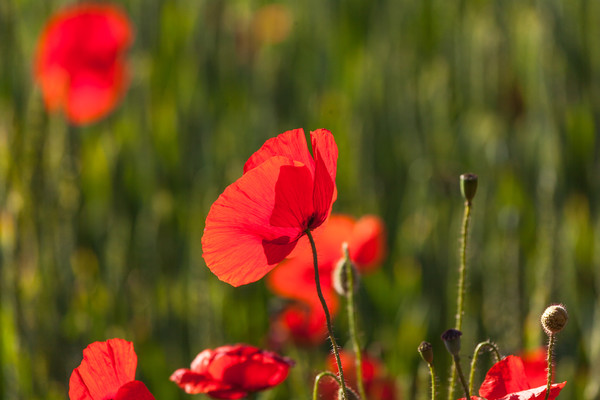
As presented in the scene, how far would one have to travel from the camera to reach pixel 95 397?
0.45 m

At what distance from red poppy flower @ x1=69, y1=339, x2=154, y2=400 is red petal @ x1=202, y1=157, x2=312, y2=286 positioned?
0.07 m

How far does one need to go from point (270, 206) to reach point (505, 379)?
17 cm

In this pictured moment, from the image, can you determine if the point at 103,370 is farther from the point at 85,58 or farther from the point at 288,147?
the point at 85,58

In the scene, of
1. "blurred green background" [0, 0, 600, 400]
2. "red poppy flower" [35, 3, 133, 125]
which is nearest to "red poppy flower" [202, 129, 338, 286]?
"blurred green background" [0, 0, 600, 400]

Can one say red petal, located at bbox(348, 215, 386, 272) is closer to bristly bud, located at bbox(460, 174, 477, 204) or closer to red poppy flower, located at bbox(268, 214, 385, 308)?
red poppy flower, located at bbox(268, 214, 385, 308)

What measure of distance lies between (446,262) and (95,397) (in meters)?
0.94

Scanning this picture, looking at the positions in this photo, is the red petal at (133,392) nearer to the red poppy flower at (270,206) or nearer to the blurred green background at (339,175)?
the red poppy flower at (270,206)

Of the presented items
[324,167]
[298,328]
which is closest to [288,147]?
[324,167]

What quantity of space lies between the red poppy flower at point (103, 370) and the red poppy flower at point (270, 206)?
72 mm

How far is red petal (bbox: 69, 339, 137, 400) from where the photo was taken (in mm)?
438

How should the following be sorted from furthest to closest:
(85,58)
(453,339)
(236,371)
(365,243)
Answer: (85,58)
(365,243)
(236,371)
(453,339)

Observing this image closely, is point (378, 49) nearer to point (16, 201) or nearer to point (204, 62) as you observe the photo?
point (204, 62)

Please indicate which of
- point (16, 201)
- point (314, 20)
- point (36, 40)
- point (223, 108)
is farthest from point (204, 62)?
point (16, 201)

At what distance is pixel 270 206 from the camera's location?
460 mm
